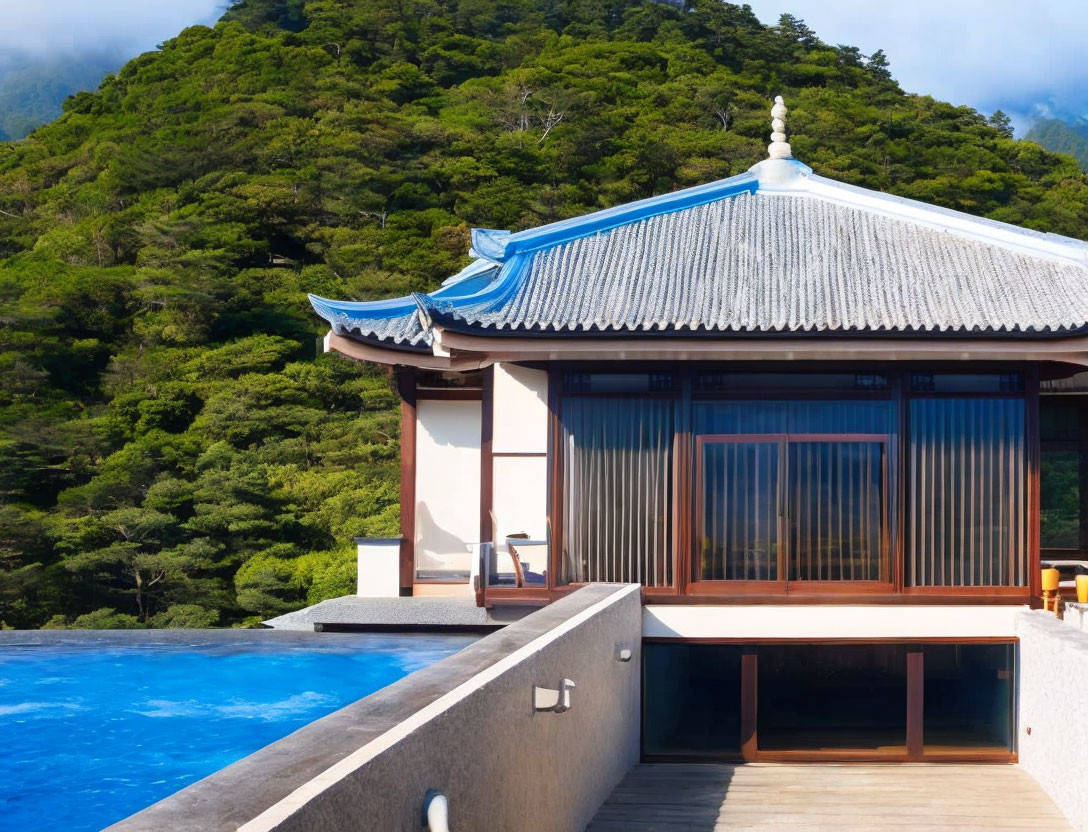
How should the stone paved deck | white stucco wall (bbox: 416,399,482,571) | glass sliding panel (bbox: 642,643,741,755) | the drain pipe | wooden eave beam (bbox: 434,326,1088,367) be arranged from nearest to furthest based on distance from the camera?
the drain pipe < wooden eave beam (bbox: 434,326,1088,367) < glass sliding panel (bbox: 642,643,741,755) < the stone paved deck < white stucco wall (bbox: 416,399,482,571)

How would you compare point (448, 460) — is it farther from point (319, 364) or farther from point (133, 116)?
point (133, 116)

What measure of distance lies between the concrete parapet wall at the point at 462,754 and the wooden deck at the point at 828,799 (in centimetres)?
30

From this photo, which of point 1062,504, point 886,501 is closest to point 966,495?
point 886,501

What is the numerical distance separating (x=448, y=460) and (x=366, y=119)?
26396 millimetres

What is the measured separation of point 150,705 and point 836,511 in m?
4.45

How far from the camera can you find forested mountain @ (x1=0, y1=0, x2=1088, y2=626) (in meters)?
21.5

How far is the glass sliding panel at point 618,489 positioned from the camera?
25.5 ft

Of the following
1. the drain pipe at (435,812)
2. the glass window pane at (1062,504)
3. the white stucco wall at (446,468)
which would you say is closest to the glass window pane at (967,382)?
the glass window pane at (1062,504)

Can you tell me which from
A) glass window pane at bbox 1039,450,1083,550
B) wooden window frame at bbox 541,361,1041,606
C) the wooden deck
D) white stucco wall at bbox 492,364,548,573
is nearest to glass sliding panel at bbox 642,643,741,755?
the wooden deck

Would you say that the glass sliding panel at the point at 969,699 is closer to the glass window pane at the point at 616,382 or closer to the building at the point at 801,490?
the building at the point at 801,490

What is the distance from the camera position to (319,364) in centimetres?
2534

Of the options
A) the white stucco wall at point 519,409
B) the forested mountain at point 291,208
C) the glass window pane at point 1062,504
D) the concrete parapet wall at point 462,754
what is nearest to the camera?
the concrete parapet wall at point 462,754

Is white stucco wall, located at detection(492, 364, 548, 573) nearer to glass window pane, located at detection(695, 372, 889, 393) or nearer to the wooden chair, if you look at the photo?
the wooden chair

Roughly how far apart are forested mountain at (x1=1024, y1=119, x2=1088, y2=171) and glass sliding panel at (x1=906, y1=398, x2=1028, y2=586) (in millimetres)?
67557
